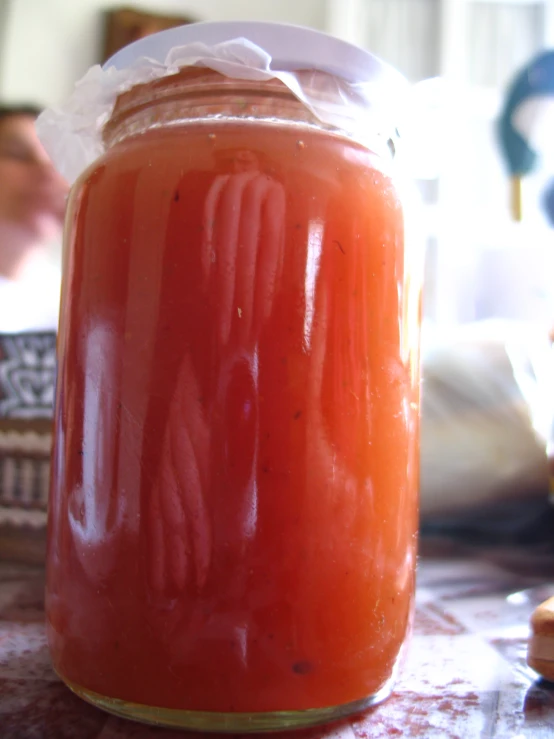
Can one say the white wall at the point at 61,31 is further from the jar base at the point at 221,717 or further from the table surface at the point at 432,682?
the jar base at the point at 221,717

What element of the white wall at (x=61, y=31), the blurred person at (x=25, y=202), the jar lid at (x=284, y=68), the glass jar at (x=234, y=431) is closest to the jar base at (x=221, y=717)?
the glass jar at (x=234, y=431)

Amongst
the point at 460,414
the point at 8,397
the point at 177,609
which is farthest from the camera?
the point at 460,414

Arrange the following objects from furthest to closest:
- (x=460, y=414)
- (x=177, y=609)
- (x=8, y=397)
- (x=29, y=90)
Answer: (x=29, y=90) → (x=460, y=414) → (x=8, y=397) → (x=177, y=609)

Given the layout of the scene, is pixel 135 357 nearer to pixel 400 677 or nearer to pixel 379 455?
pixel 379 455

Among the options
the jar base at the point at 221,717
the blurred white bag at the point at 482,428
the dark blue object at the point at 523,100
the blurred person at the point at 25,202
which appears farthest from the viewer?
the blurred person at the point at 25,202

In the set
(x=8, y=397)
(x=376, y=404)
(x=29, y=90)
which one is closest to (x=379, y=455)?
(x=376, y=404)

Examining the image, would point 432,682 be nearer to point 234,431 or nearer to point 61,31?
point 234,431
